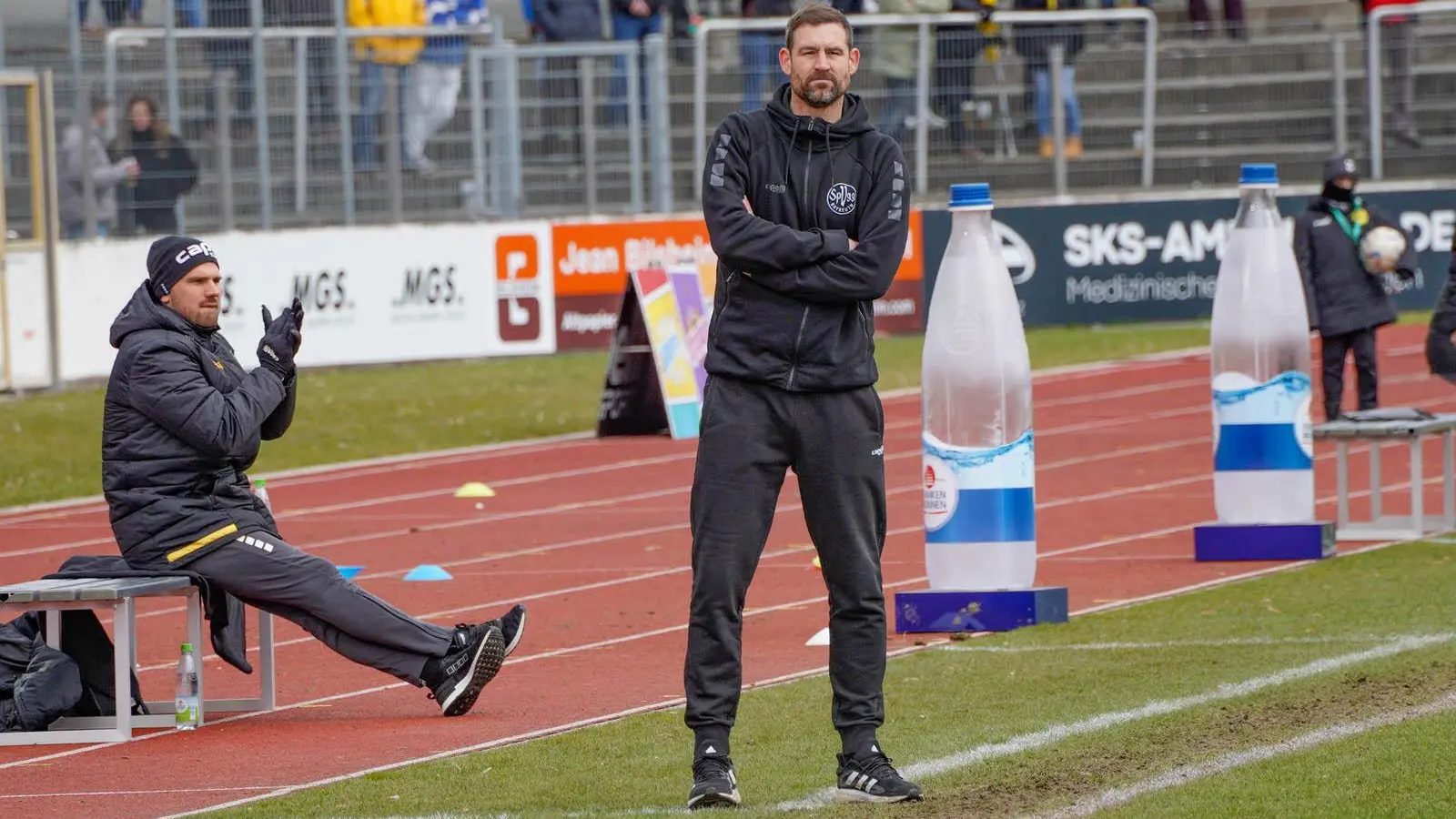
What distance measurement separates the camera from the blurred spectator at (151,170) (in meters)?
21.8

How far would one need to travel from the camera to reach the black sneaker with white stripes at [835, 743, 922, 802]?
266 inches

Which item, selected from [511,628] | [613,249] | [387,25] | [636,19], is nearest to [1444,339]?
[511,628]

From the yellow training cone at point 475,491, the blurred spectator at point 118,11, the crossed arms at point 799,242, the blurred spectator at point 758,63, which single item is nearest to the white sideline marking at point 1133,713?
the crossed arms at point 799,242

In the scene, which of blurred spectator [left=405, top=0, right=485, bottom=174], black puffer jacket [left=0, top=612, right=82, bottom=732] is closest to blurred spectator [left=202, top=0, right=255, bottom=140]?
blurred spectator [left=405, top=0, right=485, bottom=174]

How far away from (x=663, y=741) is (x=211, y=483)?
1994 millimetres

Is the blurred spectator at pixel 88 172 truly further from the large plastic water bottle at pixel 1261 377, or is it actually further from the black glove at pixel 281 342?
the black glove at pixel 281 342

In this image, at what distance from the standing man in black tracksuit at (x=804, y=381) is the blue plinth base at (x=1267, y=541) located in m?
5.89

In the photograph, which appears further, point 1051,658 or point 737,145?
point 1051,658

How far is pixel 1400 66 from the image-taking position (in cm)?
2759

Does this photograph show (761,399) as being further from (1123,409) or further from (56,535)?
(1123,409)

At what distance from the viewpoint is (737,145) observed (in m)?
6.79

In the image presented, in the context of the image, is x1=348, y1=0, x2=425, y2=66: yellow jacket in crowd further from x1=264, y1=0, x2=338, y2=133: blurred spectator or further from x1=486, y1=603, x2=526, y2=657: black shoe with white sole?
x1=486, y1=603, x2=526, y2=657: black shoe with white sole

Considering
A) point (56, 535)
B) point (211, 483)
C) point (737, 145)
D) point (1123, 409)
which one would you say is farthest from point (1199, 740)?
point (1123, 409)

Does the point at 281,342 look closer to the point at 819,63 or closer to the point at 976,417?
the point at 819,63
